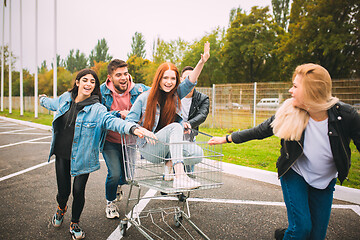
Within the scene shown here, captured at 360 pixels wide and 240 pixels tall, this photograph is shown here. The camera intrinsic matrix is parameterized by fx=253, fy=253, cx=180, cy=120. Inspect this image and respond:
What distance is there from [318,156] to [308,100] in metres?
0.50

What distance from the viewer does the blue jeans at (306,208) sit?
219 cm

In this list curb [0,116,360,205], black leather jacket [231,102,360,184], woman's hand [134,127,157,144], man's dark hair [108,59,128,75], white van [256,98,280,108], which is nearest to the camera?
black leather jacket [231,102,360,184]

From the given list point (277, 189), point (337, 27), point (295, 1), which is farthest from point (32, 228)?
point (295, 1)

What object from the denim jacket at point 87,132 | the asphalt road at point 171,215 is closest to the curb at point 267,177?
the asphalt road at point 171,215

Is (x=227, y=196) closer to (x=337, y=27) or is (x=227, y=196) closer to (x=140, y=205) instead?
(x=140, y=205)

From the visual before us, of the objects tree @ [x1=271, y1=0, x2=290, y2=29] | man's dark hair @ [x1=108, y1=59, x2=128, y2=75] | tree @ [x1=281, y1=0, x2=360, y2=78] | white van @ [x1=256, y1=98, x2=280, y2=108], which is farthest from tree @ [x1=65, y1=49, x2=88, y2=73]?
man's dark hair @ [x1=108, y1=59, x2=128, y2=75]

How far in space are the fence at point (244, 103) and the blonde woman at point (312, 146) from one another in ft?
29.8

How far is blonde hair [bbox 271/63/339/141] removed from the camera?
7.13 ft

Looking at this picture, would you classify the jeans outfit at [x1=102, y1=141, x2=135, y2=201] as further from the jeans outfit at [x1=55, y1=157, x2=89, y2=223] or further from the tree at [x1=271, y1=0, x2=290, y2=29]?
the tree at [x1=271, y1=0, x2=290, y2=29]

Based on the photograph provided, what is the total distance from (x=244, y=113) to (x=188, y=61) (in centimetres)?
2701

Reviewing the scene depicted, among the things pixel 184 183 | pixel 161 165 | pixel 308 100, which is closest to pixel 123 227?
pixel 161 165

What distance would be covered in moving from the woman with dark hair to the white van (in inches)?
365

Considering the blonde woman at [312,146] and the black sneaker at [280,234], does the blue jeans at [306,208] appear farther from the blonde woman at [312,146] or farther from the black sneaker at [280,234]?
the black sneaker at [280,234]

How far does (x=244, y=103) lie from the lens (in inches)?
468
